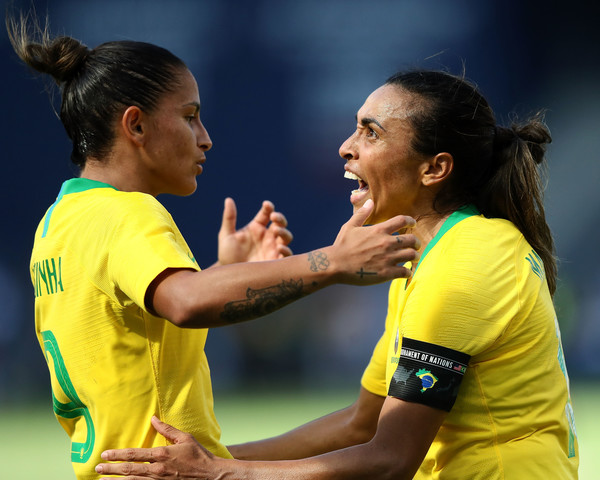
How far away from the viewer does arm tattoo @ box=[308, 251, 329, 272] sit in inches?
71.8

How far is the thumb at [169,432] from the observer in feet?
6.61

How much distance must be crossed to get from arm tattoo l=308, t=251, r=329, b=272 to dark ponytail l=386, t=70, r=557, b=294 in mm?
918

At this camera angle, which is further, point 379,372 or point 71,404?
point 379,372

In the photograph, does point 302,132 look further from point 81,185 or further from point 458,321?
point 458,321

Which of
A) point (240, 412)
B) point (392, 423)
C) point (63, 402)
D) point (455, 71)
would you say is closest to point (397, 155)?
point (392, 423)

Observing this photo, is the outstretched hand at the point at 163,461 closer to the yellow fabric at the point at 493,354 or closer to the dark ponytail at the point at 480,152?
the yellow fabric at the point at 493,354

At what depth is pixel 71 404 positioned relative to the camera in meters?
2.19

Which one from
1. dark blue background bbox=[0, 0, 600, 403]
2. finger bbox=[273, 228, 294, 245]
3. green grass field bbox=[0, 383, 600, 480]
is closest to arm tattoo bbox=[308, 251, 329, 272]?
finger bbox=[273, 228, 294, 245]

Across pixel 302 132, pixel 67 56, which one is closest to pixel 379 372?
pixel 67 56

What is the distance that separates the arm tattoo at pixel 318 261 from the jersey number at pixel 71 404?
0.81 metres

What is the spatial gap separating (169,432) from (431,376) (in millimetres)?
726

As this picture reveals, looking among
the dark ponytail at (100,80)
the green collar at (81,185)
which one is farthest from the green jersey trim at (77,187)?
the dark ponytail at (100,80)

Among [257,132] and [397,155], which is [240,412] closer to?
[257,132]

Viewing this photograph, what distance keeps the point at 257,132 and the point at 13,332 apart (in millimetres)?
2932
